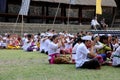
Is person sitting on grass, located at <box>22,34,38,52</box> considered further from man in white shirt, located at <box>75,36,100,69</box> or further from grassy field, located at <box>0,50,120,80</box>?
man in white shirt, located at <box>75,36,100,69</box>

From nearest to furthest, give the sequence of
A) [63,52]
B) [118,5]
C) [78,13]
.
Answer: [63,52], [78,13], [118,5]

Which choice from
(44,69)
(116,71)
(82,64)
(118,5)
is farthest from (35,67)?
(118,5)

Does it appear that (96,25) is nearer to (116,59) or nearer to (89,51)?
(116,59)

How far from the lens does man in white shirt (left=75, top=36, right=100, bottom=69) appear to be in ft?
35.7

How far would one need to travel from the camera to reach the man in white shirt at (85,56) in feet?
35.7

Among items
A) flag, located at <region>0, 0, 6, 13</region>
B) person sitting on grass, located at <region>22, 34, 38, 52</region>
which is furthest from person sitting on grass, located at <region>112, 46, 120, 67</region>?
flag, located at <region>0, 0, 6, 13</region>

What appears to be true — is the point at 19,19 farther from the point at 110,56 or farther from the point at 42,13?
the point at 110,56

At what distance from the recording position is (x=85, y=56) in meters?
11.0

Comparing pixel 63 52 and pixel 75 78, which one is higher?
pixel 75 78

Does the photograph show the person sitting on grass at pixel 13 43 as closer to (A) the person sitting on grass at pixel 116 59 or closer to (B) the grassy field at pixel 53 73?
(B) the grassy field at pixel 53 73

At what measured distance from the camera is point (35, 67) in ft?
38.2

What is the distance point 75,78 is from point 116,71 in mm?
1821

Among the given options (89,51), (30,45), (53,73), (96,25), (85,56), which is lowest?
(96,25)

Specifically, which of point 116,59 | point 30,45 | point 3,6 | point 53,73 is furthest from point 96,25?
point 53,73
